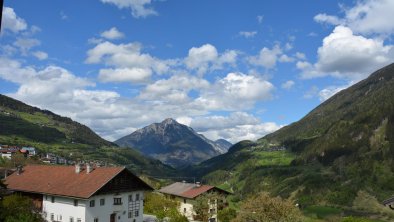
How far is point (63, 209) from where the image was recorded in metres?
68.8

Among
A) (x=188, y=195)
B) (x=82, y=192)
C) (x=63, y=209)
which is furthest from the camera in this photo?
(x=188, y=195)

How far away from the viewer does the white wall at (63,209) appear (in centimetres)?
6597

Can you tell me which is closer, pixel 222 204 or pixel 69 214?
pixel 69 214

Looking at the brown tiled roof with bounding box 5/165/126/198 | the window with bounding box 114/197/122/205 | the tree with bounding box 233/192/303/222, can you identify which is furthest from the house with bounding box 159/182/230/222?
the tree with bounding box 233/192/303/222

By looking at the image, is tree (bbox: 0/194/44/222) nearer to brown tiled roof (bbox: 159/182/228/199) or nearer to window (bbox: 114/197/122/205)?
window (bbox: 114/197/122/205)

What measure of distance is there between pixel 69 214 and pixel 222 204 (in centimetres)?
3817

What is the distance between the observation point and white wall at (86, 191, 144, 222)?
6673 cm

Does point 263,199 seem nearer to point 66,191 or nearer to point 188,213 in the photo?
point 66,191

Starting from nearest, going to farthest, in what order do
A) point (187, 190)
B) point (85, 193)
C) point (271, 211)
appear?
point (271, 211) → point (85, 193) → point (187, 190)

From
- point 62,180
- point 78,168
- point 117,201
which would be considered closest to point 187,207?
point 117,201

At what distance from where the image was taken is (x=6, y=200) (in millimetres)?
58250

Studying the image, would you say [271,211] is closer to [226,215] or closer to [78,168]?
[226,215]

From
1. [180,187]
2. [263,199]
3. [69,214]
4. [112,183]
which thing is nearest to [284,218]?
[263,199]

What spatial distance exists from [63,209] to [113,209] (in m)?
8.01
